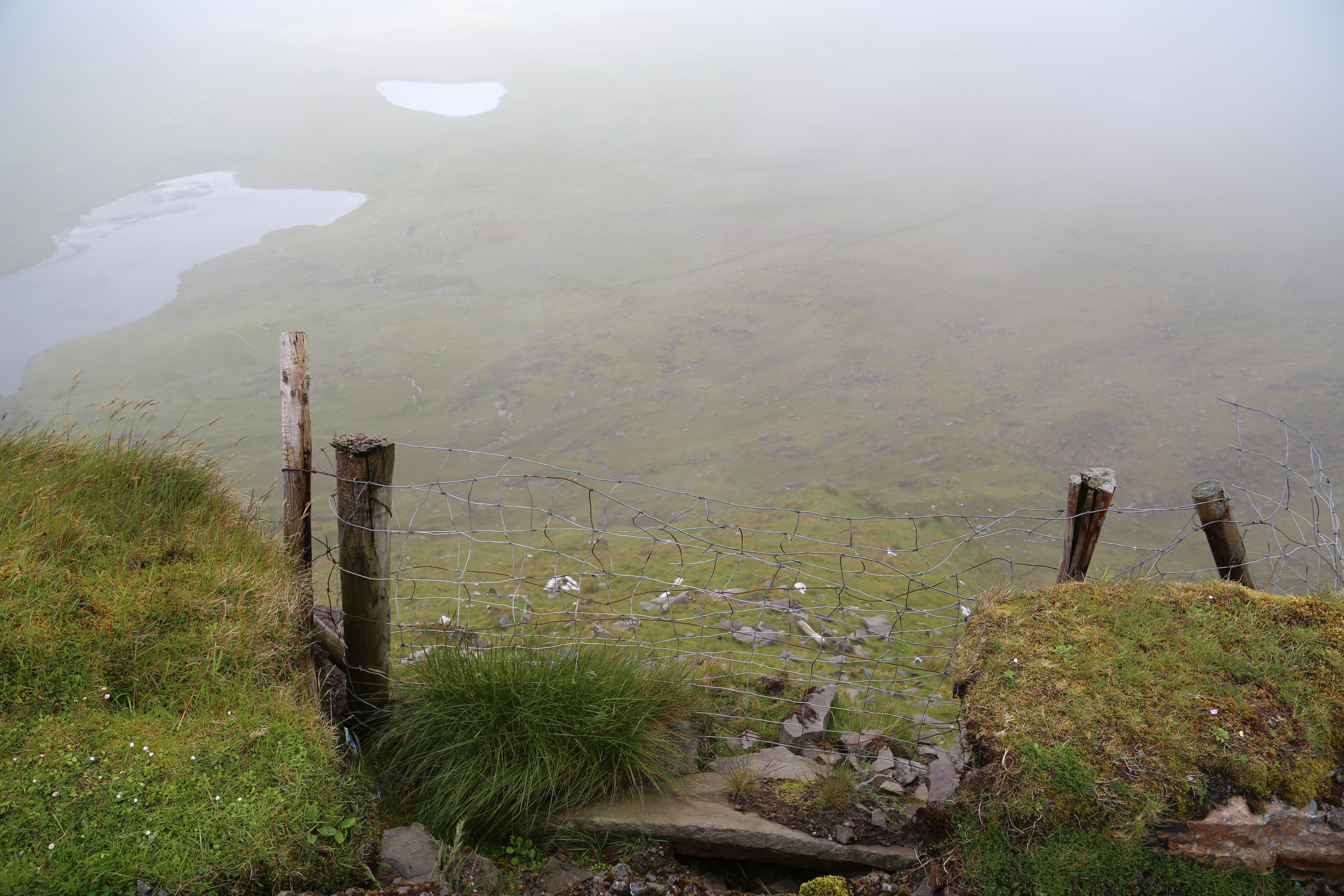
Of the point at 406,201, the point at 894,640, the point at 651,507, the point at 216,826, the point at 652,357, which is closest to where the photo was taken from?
the point at 216,826

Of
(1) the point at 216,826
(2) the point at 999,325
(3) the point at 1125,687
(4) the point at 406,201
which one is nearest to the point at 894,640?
(3) the point at 1125,687

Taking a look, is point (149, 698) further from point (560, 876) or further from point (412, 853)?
point (560, 876)

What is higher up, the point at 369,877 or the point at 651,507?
the point at 369,877

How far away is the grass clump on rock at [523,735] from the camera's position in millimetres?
2840

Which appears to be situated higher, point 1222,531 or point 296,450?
point 296,450

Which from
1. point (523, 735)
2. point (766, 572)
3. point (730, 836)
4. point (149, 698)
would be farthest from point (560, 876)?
point (766, 572)

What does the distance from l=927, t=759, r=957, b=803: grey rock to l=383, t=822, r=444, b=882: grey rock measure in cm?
202

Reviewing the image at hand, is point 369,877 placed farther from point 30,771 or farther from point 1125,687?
point 1125,687

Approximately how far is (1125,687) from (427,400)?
48.4 ft

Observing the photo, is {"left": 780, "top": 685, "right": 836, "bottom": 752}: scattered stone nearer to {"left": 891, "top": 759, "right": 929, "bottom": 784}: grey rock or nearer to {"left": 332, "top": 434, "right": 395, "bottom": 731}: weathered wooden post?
{"left": 891, "top": 759, "right": 929, "bottom": 784}: grey rock

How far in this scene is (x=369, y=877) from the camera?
237 cm

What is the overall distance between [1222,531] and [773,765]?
2341mm

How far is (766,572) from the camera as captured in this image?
7.49m

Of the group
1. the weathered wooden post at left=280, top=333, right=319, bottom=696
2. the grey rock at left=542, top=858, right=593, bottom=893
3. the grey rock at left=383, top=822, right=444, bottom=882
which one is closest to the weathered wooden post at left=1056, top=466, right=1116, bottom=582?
the grey rock at left=542, top=858, right=593, bottom=893
